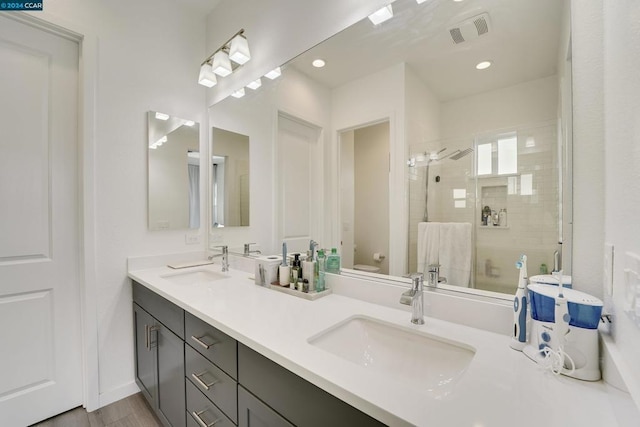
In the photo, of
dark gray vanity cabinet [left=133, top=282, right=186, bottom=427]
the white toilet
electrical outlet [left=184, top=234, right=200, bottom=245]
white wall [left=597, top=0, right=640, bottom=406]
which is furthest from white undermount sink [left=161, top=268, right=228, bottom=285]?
white wall [left=597, top=0, right=640, bottom=406]

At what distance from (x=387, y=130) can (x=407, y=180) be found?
0.87 ft

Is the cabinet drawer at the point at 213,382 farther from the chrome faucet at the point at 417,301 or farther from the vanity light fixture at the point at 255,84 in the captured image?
the vanity light fixture at the point at 255,84

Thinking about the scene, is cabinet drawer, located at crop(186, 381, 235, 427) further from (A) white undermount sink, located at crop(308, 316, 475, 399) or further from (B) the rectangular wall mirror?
(B) the rectangular wall mirror

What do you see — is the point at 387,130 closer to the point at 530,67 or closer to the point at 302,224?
the point at 530,67

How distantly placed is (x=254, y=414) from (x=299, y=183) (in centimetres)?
115

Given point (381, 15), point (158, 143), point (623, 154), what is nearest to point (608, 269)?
point (623, 154)

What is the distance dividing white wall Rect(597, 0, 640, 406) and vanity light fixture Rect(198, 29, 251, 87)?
179 centimetres

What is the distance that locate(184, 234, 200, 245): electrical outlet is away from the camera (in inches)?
84.9

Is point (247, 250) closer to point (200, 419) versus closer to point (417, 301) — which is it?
point (200, 419)

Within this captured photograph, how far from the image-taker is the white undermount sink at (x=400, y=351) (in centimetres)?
84

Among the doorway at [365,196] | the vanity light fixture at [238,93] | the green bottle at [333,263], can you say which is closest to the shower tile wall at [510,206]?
the doorway at [365,196]

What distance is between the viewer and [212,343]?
1.08 m

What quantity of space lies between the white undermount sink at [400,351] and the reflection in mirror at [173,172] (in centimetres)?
161

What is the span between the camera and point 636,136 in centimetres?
55
